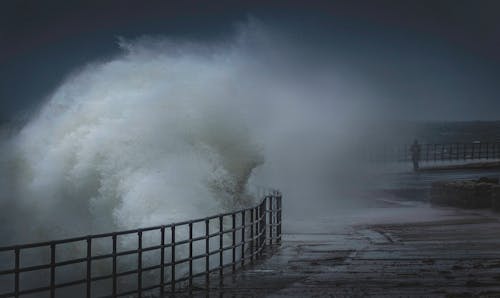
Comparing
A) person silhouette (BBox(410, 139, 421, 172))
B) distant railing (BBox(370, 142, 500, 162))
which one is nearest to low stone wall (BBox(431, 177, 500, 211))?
person silhouette (BBox(410, 139, 421, 172))

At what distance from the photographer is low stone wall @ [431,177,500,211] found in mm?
27559

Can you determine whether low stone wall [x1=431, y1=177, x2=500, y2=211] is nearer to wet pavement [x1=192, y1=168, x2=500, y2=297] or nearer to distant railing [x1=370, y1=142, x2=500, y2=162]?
wet pavement [x1=192, y1=168, x2=500, y2=297]

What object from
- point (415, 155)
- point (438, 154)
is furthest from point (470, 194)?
point (438, 154)

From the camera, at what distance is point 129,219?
23.2m

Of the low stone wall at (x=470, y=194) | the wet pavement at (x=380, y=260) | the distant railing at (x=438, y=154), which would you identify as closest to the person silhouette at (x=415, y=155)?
the distant railing at (x=438, y=154)

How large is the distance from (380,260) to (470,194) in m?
12.4

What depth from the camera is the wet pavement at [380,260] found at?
12836 millimetres

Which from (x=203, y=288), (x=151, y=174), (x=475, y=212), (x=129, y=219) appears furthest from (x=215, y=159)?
(x=203, y=288)

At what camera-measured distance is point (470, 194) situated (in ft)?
92.1

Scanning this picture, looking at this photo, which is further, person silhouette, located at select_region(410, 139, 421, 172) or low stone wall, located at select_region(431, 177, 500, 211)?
person silhouette, located at select_region(410, 139, 421, 172)

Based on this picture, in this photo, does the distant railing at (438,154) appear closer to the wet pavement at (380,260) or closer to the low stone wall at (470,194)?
the low stone wall at (470,194)

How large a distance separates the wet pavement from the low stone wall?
1892 mm

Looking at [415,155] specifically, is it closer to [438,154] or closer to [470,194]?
[438,154]

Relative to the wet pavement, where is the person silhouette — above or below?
above
